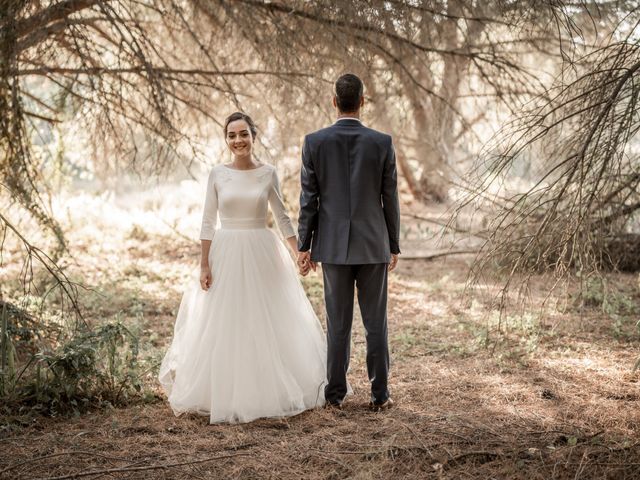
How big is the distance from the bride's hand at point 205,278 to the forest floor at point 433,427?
602 mm

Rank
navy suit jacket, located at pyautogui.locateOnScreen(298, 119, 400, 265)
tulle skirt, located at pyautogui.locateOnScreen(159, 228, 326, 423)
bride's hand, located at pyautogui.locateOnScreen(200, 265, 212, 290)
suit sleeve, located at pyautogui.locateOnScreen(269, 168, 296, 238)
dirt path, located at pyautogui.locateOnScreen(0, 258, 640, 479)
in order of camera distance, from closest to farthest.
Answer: dirt path, located at pyautogui.locateOnScreen(0, 258, 640, 479) < navy suit jacket, located at pyautogui.locateOnScreen(298, 119, 400, 265) < tulle skirt, located at pyautogui.locateOnScreen(159, 228, 326, 423) < bride's hand, located at pyautogui.locateOnScreen(200, 265, 212, 290) < suit sleeve, located at pyautogui.locateOnScreen(269, 168, 296, 238)

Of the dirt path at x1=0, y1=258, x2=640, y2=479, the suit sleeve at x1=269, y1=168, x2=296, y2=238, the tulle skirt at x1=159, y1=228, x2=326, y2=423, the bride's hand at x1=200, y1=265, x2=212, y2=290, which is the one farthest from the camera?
the suit sleeve at x1=269, y1=168, x2=296, y2=238

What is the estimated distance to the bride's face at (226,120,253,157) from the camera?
3.91 meters

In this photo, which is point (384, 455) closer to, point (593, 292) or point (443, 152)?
point (593, 292)

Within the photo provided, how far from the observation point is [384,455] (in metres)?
2.92

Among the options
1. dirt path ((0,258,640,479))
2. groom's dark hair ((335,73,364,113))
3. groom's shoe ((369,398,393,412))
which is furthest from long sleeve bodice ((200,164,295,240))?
groom's shoe ((369,398,393,412))

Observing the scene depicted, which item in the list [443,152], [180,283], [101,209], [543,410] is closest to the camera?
[543,410]

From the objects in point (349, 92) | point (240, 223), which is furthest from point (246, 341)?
point (349, 92)

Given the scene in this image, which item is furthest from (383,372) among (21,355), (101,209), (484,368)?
(101,209)

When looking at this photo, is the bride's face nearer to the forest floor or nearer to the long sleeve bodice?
the long sleeve bodice

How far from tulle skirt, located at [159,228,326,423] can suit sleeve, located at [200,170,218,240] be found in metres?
0.06

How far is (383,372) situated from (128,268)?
18.3ft

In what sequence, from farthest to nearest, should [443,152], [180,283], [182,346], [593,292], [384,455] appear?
[443,152]
[180,283]
[593,292]
[182,346]
[384,455]

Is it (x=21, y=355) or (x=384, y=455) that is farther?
(x=21, y=355)
